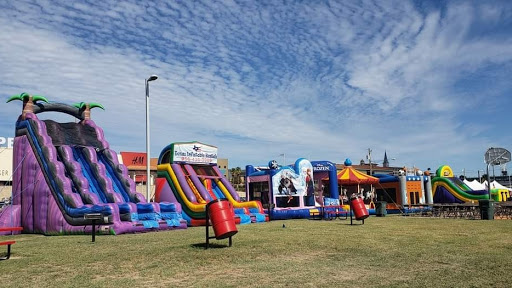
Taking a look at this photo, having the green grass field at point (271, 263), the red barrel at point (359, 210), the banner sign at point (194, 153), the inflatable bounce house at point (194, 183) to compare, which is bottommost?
the green grass field at point (271, 263)

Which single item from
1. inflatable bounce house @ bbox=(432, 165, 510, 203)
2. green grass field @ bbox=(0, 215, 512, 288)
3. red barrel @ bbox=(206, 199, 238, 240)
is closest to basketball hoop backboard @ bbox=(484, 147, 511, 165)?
inflatable bounce house @ bbox=(432, 165, 510, 203)

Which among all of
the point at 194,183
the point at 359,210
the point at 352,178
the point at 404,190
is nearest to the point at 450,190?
the point at 404,190

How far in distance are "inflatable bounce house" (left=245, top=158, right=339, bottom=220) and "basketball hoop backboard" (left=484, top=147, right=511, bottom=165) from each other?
10.7m

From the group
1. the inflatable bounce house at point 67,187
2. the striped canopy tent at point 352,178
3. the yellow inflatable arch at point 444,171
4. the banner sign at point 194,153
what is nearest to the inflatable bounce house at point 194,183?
the banner sign at point 194,153

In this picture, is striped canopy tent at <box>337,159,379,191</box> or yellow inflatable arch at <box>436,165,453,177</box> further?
yellow inflatable arch at <box>436,165,453,177</box>

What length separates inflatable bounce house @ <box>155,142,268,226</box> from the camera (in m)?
21.0

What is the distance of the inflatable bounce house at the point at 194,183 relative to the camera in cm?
2097

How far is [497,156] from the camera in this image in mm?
28297

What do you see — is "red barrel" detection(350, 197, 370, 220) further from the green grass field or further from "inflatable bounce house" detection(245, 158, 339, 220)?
"inflatable bounce house" detection(245, 158, 339, 220)

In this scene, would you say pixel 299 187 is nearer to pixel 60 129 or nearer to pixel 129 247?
pixel 60 129

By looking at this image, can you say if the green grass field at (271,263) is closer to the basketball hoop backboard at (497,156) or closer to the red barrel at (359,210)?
the red barrel at (359,210)

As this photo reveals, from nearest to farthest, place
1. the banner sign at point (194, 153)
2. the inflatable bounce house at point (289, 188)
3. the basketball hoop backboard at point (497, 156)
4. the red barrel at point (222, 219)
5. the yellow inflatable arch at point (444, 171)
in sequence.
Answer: the red barrel at point (222, 219), the banner sign at point (194, 153), the inflatable bounce house at point (289, 188), the basketball hoop backboard at point (497, 156), the yellow inflatable arch at point (444, 171)

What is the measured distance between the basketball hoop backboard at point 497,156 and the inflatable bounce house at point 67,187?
22.1 metres

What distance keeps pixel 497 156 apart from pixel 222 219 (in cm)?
2501
